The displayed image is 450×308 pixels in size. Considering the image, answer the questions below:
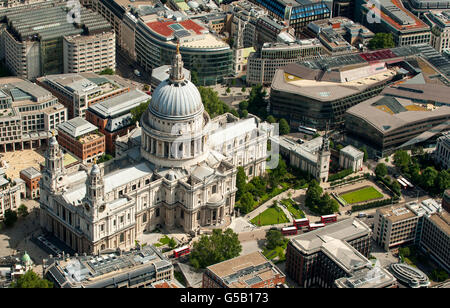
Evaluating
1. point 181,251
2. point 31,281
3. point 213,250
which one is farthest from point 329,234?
point 31,281

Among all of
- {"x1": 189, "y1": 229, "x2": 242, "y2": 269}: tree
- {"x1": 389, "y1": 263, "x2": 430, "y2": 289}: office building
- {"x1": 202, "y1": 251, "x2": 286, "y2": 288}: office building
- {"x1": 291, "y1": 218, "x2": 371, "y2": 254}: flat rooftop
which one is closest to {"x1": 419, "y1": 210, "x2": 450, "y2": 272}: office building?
{"x1": 389, "y1": 263, "x2": 430, "y2": 289}: office building

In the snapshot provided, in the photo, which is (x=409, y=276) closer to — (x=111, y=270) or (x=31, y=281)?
(x=111, y=270)

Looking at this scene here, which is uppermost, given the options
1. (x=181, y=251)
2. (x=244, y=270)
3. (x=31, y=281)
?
(x=244, y=270)

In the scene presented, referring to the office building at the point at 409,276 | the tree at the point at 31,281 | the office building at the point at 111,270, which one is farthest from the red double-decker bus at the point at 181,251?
the office building at the point at 409,276

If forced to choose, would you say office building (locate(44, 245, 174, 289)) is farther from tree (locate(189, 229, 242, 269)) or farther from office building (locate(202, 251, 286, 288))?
tree (locate(189, 229, 242, 269))

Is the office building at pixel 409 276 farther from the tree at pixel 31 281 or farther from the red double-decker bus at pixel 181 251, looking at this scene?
the tree at pixel 31 281
